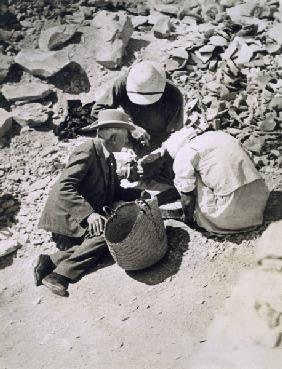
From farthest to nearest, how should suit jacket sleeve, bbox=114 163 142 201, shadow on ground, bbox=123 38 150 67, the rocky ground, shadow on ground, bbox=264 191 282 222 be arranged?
shadow on ground, bbox=123 38 150 67, suit jacket sleeve, bbox=114 163 142 201, shadow on ground, bbox=264 191 282 222, the rocky ground

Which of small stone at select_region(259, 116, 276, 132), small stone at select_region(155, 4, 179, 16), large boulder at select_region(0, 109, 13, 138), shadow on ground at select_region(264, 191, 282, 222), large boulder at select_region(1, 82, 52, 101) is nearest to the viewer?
shadow on ground at select_region(264, 191, 282, 222)

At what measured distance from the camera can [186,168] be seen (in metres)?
4.46

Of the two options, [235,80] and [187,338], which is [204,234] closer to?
[187,338]

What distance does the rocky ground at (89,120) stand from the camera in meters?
4.13

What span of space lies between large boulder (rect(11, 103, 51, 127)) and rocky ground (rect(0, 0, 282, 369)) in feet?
0.05

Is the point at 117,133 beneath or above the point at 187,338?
above

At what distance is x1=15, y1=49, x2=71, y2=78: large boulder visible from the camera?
7539mm

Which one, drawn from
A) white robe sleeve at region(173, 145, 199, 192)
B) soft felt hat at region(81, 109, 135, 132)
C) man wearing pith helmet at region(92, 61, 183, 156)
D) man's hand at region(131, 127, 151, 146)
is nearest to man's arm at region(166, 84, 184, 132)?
man wearing pith helmet at region(92, 61, 183, 156)

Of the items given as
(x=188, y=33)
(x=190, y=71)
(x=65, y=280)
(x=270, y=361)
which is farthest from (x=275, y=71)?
(x=270, y=361)

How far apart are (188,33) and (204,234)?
3.94 metres

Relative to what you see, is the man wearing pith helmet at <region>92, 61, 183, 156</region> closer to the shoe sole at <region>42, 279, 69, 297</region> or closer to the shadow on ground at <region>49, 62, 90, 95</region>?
the shadow on ground at <region>49, 62, 90, 95</region>

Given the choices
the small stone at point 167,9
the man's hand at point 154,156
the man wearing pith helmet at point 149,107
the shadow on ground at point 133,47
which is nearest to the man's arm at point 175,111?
the man wearing pith helmet at point 149,107

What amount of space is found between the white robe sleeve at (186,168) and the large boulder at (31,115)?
3.04 metres

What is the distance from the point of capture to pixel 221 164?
4.44 m
